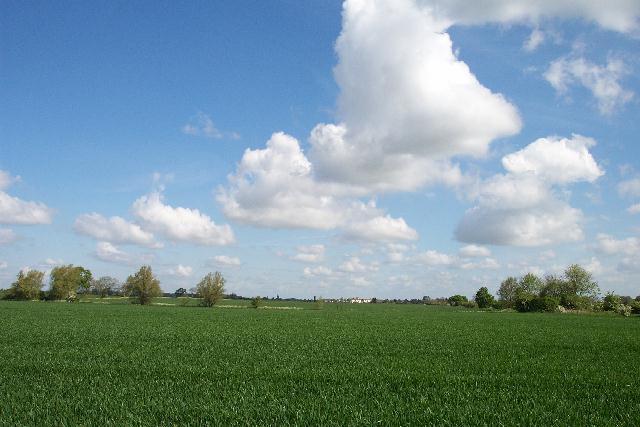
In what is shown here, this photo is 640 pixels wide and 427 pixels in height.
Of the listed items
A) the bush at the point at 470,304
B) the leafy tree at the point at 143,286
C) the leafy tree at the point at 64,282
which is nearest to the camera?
the leafy tree at the point at 143,286

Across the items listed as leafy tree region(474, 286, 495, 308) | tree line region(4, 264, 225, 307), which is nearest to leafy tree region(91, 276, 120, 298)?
tree line region(4, 264, 225, 307)

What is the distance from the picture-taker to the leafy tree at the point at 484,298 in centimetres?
14875

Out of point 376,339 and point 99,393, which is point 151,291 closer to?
point 376,339

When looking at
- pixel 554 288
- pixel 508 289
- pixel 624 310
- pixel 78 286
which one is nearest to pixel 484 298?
pixel 508 289

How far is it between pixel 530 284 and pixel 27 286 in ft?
486

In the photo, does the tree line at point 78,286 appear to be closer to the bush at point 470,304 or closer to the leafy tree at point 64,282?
the leafy tree at point 64,282

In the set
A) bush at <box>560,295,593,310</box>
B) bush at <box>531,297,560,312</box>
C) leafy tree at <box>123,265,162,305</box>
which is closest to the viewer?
A: bush at <box>531,297,560,312</box>

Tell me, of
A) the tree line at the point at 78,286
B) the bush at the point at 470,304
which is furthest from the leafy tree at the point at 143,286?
the bush at the point at 470,304

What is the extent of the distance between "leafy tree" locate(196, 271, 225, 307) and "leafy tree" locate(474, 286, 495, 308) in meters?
88.7

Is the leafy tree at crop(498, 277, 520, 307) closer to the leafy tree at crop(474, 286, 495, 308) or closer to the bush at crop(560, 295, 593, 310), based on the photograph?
the leafy tree at crop(474, 286, 495, 308)

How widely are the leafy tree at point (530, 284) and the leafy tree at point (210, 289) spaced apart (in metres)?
88.9

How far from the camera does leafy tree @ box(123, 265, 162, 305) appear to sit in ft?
375

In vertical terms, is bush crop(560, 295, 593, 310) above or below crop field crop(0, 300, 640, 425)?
above

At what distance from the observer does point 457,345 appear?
24.2 meters
